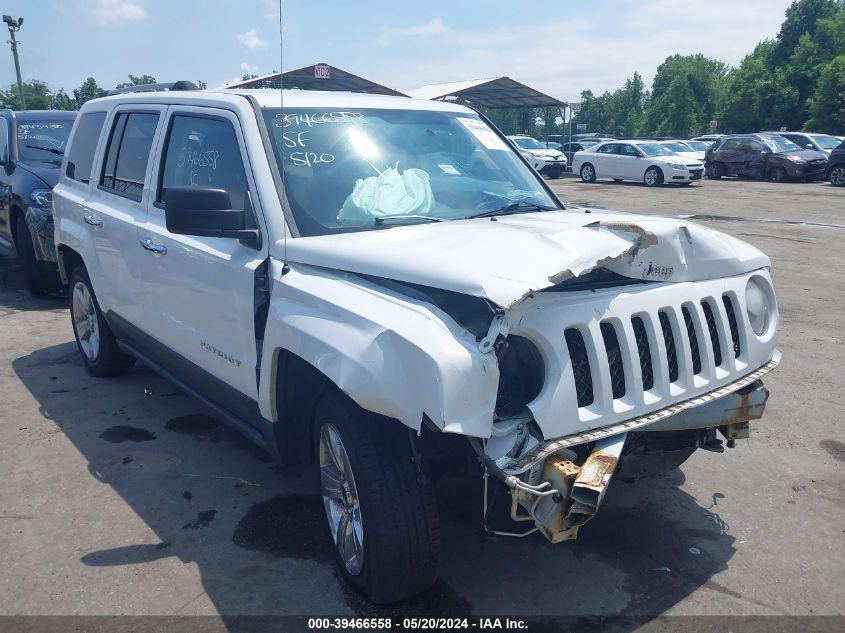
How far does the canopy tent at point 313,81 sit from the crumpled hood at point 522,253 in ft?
3.72

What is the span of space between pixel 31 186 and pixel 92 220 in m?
3.92

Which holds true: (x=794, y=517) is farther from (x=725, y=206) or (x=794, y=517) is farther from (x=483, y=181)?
(x=725, y=206)

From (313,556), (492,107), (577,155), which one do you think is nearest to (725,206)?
(577,155)

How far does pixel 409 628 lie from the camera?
2799 mm

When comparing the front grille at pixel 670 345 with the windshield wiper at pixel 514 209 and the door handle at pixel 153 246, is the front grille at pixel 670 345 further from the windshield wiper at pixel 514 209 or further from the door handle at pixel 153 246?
the door handle at pixel 153 246

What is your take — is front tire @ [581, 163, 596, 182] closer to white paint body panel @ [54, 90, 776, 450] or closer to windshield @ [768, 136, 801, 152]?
windshield @ [768, 136, 801, 152]

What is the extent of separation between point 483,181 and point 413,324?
1.76 meters

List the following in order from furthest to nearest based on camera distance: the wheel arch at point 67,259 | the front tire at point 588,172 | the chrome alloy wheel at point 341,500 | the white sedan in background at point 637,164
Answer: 1. the front tire at point 588,172
2. the white sedan in background at point 637,164
3. the wheel arch at point 67,259
4. the chrome alloy wheel at point 341,500

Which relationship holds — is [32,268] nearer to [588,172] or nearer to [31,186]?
[31,186]

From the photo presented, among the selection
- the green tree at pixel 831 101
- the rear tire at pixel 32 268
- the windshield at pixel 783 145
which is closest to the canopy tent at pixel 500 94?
the windshield at pixel 783 145

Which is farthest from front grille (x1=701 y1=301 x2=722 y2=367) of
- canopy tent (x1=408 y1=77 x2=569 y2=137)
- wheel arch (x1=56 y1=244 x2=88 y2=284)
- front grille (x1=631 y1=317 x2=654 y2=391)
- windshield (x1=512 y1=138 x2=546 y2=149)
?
windshield (x1=512 y1=138 x2=546 y2=149)

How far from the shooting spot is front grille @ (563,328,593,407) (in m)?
2.64

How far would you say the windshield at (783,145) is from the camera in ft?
82.4

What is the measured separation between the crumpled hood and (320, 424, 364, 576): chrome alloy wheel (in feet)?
2.38
